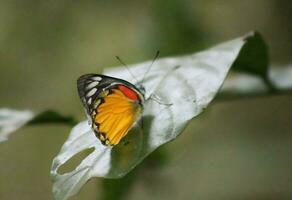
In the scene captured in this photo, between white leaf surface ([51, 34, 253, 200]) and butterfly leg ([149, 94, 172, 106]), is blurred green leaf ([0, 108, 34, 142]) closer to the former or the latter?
white leaf surface ([51, 34, 253, 200])

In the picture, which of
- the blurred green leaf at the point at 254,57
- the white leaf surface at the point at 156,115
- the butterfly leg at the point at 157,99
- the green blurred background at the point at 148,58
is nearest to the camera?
the white leaf surface at the point at 156,115

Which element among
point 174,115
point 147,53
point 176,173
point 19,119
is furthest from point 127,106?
point 176,173

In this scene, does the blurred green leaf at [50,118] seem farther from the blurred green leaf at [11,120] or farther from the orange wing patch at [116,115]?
the orange wing patch at [116,115]

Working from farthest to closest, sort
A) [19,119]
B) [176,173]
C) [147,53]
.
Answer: [176,173]
[147,53]
[19,119]

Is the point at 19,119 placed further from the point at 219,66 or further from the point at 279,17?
the point at 279,17

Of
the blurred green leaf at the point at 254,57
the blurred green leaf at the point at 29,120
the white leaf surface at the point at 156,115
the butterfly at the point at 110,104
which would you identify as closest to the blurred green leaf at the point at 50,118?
the blurred green leaf at the point at 29,120

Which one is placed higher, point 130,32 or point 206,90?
point 206,90

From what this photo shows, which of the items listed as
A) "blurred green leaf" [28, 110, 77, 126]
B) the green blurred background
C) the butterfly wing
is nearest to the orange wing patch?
the butterfly wing

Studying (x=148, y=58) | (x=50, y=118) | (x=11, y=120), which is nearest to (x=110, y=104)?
(x=50, y=118)
